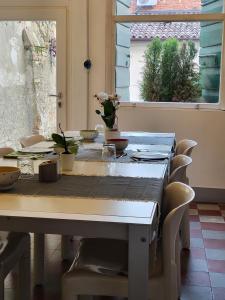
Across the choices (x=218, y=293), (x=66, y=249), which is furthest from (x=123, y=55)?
(x=218, y=293)

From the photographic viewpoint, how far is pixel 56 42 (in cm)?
442

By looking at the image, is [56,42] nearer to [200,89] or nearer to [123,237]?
[200,89]

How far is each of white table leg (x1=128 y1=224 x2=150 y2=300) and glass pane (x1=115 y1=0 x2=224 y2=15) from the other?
3.31 m

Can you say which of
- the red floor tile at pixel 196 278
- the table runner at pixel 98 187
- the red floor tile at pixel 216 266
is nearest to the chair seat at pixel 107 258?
the table runner at pixel 98 187

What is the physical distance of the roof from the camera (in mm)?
4281

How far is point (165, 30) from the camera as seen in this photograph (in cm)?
434

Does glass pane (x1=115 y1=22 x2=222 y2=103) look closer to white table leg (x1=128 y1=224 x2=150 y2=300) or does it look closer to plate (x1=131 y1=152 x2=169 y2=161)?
plate (x1=131 y1=152 x2=169 y2=161)

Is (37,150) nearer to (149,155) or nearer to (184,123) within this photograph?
(149,155)

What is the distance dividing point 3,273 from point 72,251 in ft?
3.98

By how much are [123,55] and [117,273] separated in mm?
3134

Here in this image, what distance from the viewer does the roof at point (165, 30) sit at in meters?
4.28

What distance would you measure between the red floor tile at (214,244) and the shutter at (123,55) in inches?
72.5

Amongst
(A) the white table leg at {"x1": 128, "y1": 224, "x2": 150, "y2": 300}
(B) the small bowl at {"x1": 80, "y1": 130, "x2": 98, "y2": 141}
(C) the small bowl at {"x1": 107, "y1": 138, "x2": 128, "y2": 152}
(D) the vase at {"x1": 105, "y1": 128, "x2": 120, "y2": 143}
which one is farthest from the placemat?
(A) the white table leg at {"x1": 128, "y1": 224, "x2": 150, "y2": 300}

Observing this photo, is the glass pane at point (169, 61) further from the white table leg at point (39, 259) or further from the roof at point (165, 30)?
the white table leg at point (39, 259)
